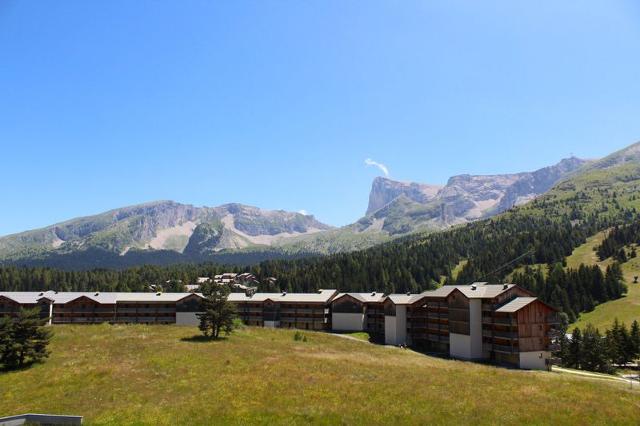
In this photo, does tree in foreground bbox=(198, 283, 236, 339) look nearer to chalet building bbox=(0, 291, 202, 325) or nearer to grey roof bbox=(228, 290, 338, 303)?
chalet building bbox=(0, 291, 202, 325)

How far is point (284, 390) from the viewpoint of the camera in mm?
56656

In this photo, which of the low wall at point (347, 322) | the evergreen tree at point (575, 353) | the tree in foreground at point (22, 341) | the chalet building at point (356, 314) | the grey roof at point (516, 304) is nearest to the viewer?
the tree in foreground at point (22, 341)

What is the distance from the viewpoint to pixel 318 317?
5374 inches

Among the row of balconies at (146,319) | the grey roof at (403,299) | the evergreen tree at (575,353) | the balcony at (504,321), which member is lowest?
the evergreen tree at (575,353)

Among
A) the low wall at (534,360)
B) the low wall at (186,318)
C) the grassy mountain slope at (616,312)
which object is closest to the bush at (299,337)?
the low wall at (186,318)

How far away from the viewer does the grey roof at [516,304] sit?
3477 inches

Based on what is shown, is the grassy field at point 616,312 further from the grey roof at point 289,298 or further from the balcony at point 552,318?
the grey roof at point 289,298

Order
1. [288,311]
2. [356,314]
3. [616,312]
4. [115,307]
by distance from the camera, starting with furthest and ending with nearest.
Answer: [616,312] → [288,311] → [115,307] → [356,314]

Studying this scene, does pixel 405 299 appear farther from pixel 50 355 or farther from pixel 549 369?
pixel 50 355

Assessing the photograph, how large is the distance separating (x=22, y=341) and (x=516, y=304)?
86.8 metres

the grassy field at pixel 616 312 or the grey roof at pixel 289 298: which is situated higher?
the grey roof at pixel 289 298

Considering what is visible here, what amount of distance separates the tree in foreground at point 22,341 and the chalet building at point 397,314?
10.7m

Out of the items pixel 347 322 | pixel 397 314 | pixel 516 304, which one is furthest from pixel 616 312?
pixel 347 322

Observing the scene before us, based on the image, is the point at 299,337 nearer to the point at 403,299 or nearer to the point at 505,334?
the point at 403,299
